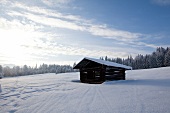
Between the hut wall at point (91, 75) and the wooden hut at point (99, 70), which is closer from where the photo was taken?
the wooden hut at point (99, 70)

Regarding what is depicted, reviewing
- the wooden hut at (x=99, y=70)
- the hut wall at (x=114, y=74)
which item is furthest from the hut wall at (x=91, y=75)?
the hut wall at (x=114, y=74)

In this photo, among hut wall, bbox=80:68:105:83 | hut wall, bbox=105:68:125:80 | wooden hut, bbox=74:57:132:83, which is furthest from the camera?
hut wall, bbox=80:68:105:83

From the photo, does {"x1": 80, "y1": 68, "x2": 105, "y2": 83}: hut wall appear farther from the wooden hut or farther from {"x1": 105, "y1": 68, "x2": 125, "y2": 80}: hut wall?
{"x1": 105, "y1": 68, "x2": 125, "y2": 80}: hut wall

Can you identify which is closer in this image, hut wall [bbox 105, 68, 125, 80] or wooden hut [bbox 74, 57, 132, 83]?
wooden hut [bbox 74, 57, 132, 83]

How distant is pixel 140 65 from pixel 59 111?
8991 centimetres

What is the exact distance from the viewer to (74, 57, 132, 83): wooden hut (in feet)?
68.4

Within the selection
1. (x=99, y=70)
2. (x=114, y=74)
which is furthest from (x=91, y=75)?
(x=114, y=74)

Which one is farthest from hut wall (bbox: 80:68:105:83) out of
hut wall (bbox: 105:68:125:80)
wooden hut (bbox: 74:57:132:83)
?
hut wall (bbox: 105:68:125:80)

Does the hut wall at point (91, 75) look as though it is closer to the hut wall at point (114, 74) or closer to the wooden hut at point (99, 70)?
the wooden hut at point (99, 70)

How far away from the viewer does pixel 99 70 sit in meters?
21.5

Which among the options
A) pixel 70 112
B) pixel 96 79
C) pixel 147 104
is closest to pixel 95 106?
pixel 70 112

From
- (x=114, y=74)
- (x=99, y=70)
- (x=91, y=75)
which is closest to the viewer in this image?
(x=99, y=70)

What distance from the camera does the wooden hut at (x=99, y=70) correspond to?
20859mm

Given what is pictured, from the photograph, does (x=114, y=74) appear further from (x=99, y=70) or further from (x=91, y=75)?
(x=91, y=75)
